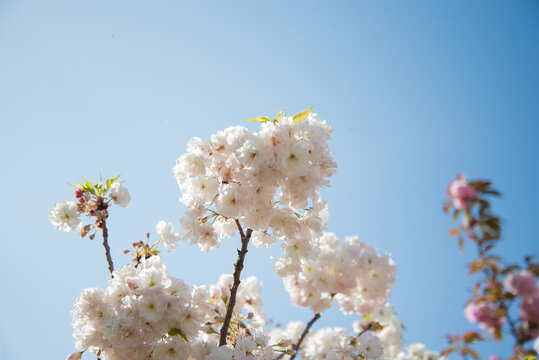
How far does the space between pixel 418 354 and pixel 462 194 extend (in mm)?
4561

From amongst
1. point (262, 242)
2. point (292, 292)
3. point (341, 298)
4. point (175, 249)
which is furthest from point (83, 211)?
point (341, 298)

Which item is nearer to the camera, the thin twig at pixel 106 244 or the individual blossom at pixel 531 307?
the individual blossom at pixel 531 307

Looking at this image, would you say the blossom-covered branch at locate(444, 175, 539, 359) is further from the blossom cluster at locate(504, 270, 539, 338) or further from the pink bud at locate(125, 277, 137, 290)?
the pink bud at locate(125, 277, 137, 290)

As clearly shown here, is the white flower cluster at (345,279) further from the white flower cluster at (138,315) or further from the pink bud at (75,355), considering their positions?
the pink bud at (75,355)

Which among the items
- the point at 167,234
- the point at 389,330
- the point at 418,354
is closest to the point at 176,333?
the point at 167,234

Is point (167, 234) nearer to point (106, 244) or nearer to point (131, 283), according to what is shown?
point (106, 244)

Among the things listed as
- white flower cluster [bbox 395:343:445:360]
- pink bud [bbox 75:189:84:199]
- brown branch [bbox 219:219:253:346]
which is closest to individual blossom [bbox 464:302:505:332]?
brown branch [bbox 219:219:253:346]

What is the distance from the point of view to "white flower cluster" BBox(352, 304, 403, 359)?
4.71m

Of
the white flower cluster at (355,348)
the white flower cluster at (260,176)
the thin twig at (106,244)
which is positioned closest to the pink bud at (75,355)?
the thin twig at (106,244)

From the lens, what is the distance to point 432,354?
516 cm

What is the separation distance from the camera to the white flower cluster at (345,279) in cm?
343

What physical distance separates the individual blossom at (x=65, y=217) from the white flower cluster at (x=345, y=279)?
2.09 m

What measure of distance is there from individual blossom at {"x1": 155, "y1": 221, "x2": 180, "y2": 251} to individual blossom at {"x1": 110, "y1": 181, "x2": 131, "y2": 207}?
348 mm

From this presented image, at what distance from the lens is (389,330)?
4.88 metres
